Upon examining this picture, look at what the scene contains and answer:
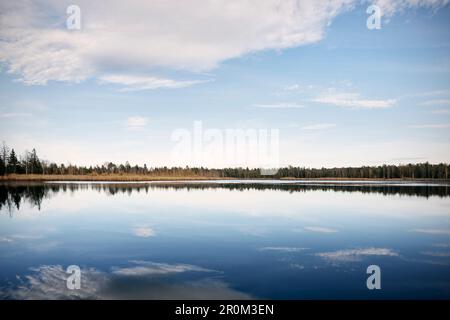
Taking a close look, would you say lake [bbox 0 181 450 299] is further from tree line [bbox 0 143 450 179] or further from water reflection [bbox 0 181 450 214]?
tree line [bbox 0 143 450 179]

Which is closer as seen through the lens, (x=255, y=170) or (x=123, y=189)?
(x=123, y=189)

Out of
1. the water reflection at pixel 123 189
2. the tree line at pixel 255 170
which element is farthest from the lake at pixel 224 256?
the tree line at pixel 255 170

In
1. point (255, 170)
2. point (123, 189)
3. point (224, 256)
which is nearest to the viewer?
point (224, 256)

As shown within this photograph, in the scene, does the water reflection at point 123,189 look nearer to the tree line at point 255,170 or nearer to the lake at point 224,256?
the lake at point 224,256

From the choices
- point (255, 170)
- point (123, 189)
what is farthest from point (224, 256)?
point (255, 170)

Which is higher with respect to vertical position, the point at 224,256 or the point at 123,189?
the point at 224,256

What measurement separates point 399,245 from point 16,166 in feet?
354

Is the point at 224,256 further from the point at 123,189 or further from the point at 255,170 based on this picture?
the point at 255,170

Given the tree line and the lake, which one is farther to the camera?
the tree line

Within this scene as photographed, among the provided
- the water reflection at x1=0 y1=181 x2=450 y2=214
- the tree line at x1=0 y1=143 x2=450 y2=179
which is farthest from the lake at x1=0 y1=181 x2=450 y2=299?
the tree line at x1=0 y1=143 x2=450 y2=179

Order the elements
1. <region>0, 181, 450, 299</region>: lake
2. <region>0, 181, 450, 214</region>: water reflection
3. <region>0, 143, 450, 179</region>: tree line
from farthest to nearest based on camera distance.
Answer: <region>0, 143, 450, 179</region>: tree line → <region>0, 181, 450, 214</region>: water reflection → <region>0, 181, 450, 299</region>: lake

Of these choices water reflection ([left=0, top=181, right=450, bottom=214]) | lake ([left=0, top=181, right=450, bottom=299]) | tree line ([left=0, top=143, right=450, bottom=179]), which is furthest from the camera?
tree line ([left=0, top=143, right=450, bottom=179])
